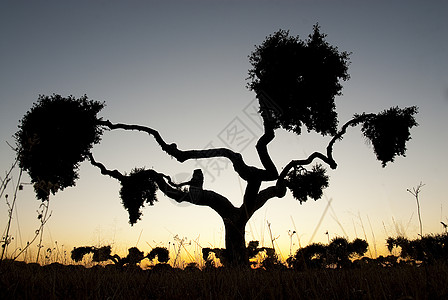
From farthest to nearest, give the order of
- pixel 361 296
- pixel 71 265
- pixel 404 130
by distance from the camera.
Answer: pixel 404 130
pixel 71 265
pixel 361 296

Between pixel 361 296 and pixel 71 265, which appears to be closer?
pixel 361 296

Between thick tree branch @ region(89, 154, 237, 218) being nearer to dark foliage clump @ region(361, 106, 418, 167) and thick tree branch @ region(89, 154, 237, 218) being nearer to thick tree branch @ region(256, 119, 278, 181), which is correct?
thick tree branch @ region(256, 119, 278, 181)

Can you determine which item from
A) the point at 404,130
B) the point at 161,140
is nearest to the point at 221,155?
the point at 161,140

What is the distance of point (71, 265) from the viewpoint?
698 cm

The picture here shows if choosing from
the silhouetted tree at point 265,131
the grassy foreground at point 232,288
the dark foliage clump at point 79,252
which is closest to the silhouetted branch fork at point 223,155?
the silhouetted tree at point 265,131

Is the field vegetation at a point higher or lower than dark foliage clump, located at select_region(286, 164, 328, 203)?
lower

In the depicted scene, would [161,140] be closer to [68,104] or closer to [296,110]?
[68,104]

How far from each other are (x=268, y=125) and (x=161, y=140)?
5967 millimetres

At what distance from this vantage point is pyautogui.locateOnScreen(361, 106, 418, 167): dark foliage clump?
17906 millimetres

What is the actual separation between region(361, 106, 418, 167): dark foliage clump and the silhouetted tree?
5 cm

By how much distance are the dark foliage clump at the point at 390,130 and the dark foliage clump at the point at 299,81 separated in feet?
7.30

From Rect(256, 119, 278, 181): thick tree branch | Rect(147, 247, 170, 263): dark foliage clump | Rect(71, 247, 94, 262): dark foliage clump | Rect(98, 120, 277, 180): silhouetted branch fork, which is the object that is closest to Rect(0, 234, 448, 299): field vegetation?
Rect(147, 247, 170, 263): dark foliage clump

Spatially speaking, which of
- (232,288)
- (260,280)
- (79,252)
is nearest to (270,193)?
(79,252)

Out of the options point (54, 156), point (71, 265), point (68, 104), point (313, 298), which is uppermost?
point (68, 104)
